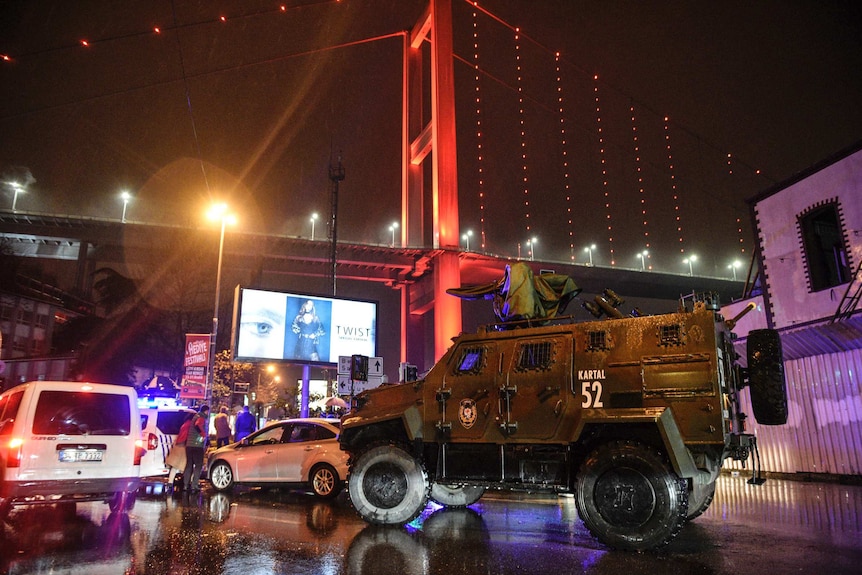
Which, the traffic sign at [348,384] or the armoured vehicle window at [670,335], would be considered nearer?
the armoured vehicle window at [670,335]

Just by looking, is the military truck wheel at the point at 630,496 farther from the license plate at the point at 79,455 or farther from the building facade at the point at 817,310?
the building facade at the point at 817,310

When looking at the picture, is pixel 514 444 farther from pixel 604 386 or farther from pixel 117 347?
pixel 117 347

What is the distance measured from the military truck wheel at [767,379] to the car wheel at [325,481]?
6968 millimetres

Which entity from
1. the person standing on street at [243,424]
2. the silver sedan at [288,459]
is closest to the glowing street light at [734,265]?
the person standing on street at [243,424]

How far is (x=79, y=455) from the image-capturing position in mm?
8109

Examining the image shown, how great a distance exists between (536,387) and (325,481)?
5.25 m

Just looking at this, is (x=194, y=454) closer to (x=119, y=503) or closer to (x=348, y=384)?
(x=119, y=503)

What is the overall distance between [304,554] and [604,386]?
367 cm

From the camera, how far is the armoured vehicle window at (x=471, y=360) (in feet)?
25.2

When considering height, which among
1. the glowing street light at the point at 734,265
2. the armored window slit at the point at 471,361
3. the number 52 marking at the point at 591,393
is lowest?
the number 52 marking at the point at 591,393

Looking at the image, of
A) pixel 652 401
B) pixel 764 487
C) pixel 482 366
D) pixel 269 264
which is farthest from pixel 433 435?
pixel 269 264

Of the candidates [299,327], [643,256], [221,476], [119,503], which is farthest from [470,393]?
[643,256]

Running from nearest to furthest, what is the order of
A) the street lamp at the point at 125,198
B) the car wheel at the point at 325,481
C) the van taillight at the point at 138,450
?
the van taillight at the point at 138,450
the car wheel at the point at 325,481
the street lamp at the point at 125,198

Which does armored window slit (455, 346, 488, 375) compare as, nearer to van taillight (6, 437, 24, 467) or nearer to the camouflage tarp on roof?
the camouflage tarp on roof
